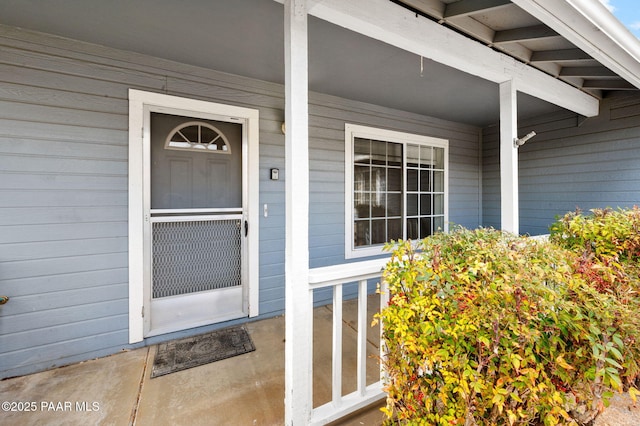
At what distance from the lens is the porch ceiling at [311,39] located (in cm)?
193

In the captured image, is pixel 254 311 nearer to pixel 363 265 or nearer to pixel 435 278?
pixel 363 265

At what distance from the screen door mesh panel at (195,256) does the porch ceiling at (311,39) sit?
159cm

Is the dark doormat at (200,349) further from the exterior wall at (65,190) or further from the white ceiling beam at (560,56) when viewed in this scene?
the white ceiling beam at (560,56)

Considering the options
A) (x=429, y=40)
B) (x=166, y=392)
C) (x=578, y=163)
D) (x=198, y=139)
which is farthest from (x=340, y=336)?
(x=578, y=163)

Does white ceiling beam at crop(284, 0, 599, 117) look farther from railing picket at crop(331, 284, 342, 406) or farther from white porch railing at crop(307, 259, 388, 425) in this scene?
railing picket at crop(331, 284, 342, 406)

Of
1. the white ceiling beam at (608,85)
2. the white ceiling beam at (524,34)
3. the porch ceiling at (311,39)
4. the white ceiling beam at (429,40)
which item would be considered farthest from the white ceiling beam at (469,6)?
the white ceiling beam at (608,85)

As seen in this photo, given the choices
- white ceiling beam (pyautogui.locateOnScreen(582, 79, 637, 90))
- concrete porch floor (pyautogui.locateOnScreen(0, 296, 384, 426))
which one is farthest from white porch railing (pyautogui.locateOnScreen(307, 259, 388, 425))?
white ceiling beam (pyautogui.locateOnScreen(582, 79, 637, 90))

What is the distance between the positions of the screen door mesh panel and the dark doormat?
0.46m

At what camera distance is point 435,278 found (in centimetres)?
127

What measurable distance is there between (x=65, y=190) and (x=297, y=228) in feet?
A: 6.90

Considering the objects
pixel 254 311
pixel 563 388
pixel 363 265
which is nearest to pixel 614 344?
pixel 563 388

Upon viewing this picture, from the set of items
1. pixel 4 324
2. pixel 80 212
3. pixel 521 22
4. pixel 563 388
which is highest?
pixel 521 22

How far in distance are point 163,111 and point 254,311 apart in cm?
221

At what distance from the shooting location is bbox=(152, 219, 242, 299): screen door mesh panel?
2670mm
